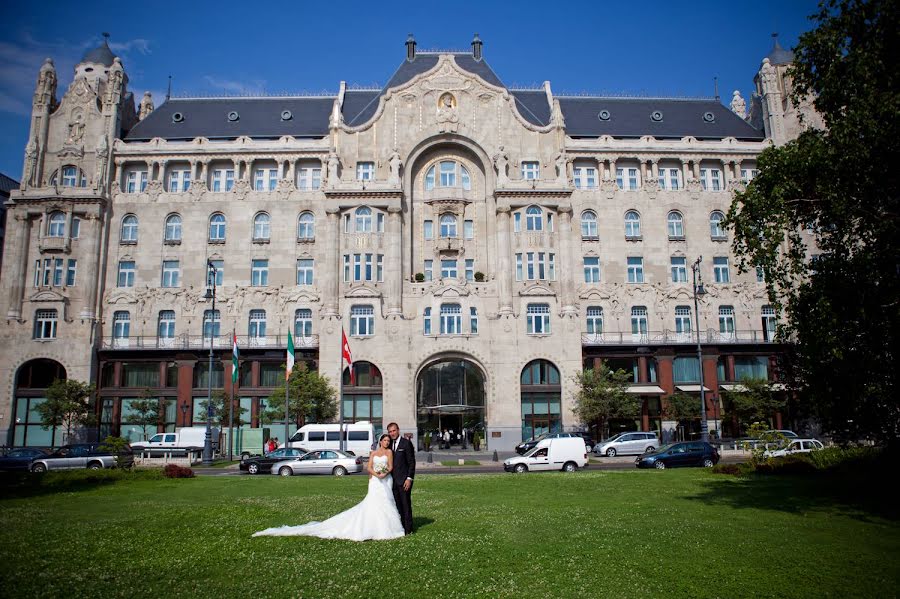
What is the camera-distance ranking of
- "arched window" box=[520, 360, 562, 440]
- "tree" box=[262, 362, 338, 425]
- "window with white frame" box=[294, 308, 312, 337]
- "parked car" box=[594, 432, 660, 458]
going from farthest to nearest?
"window with white frame" box=[294, 308, 312, 337]
"arched window" box=[520, 360, 562, 440]
"tree" box=[262, 362, 338, 425]
"parked car" box=[594, 432, 660, 458]

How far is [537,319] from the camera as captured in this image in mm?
58531

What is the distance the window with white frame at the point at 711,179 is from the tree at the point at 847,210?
151 feet

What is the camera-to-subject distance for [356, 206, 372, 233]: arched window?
60.5 meters

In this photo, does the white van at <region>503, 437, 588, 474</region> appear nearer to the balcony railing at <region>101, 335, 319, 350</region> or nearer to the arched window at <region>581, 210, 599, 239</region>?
the balcony railing at <region>101, 335, 319, 350</region>

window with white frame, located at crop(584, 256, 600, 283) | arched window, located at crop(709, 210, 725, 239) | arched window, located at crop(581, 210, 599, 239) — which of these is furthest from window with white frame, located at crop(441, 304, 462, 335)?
arched window, located at crop(709, 210, 725, 239)

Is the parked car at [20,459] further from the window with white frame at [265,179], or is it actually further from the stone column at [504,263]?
the stone column at [504,263]

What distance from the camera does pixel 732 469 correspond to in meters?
28.2

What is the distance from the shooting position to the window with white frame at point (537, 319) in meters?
58.0

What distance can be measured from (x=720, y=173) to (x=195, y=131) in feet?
171

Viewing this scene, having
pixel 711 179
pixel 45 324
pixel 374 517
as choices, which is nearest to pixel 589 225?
pixel 711 179

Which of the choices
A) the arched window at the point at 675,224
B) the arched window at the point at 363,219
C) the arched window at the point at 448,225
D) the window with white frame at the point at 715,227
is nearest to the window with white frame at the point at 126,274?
the arched window at the point at 363,219

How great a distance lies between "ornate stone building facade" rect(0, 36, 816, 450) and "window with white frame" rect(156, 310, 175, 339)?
21 cm

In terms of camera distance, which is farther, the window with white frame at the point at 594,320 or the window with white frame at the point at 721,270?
the window with white frame at the point at 721,270

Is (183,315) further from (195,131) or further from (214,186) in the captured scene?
(195,131)
